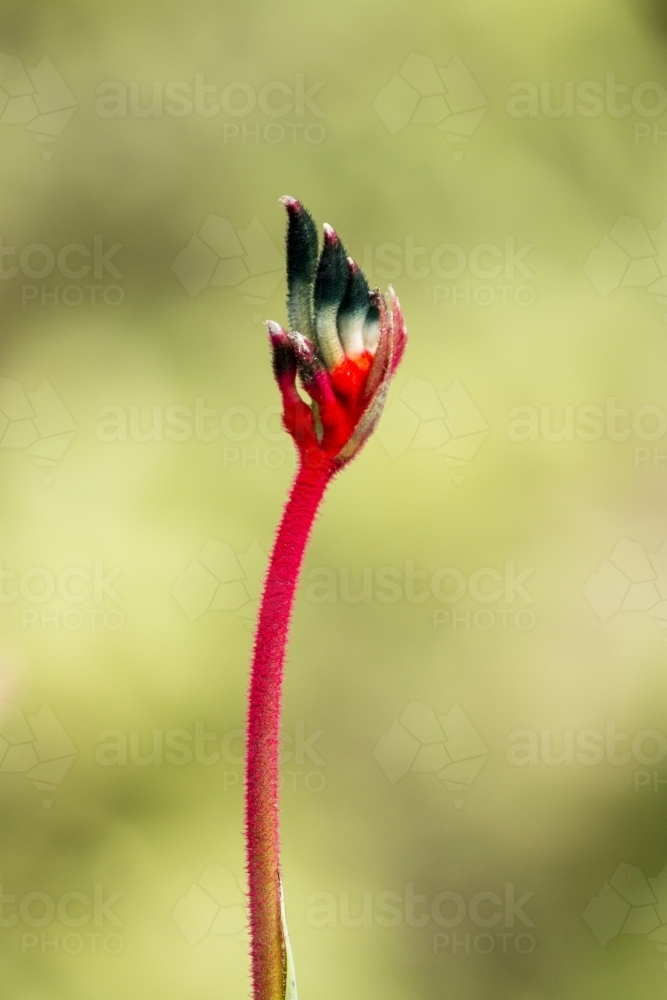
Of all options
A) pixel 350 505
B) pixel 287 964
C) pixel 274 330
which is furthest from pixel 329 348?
pixel 350 505

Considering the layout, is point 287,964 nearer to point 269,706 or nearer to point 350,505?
point 269,706

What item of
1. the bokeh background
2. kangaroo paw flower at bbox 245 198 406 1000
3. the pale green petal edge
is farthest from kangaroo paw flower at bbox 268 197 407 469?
the bokeh background

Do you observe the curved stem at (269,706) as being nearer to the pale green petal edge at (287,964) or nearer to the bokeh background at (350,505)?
the pale green petal edge at (287,964)

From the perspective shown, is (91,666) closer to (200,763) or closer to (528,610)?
(200,763)

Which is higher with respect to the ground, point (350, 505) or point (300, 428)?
point (300, 428)

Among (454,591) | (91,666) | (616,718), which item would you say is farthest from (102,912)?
(616,718)
